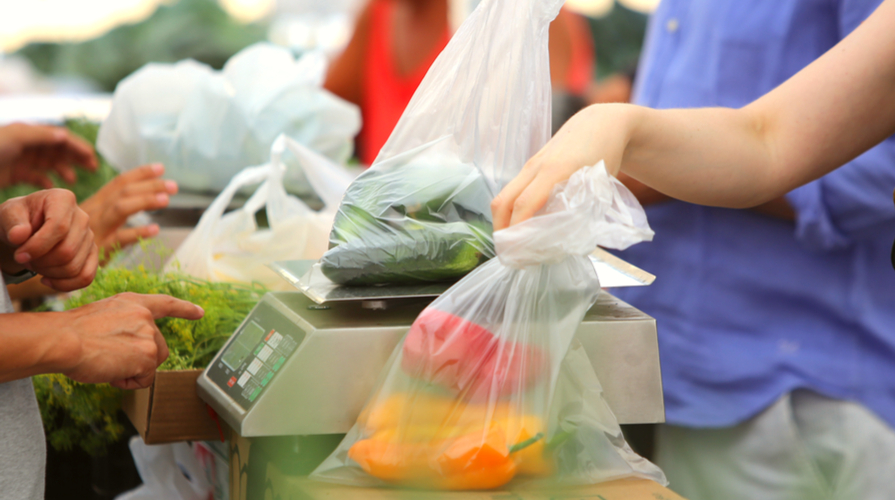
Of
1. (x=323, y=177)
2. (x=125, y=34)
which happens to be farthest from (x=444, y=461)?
(x=125, y=34)

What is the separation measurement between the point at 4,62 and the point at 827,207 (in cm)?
372

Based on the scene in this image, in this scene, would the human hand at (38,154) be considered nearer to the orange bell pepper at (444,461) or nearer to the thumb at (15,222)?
the thumb at (15,222)

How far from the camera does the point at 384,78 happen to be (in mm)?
2273

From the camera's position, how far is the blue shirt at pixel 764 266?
1.10 metres

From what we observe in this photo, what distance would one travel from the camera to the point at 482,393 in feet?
2.07

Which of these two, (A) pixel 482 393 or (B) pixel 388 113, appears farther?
(B) pixel 388 113

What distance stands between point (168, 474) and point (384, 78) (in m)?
1.56

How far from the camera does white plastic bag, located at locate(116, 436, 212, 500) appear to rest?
98 cm

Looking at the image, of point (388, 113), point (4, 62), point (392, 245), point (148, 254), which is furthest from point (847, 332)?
point (4, 62)

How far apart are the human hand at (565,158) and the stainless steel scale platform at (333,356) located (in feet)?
0.45

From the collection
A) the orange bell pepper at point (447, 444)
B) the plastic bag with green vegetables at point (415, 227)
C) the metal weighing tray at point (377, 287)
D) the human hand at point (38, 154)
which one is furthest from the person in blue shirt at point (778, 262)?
the human hand at point (38, 154)

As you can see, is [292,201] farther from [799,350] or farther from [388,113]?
[388,113]

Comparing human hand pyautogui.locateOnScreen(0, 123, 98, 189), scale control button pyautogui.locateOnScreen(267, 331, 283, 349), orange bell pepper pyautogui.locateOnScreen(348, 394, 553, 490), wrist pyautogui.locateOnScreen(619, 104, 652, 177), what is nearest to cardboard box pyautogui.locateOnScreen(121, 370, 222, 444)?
scale control button pyautogui.locateOnScreen(267, 331, 283, 349)

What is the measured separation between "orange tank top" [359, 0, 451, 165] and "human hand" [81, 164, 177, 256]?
3.57 ft
